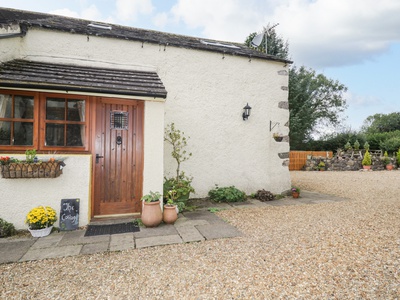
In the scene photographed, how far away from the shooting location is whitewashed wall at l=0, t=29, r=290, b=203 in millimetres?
5684

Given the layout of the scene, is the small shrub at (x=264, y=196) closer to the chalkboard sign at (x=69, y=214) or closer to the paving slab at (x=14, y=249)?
the chalkboard sign at (x=69, y=214)

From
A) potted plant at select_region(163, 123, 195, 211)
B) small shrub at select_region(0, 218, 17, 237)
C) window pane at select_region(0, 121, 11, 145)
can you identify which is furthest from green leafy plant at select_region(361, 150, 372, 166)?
window pane at select_region(0, 121, 11, 145)

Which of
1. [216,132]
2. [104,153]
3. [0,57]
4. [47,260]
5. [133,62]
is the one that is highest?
[133,62]

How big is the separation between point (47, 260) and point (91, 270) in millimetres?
803

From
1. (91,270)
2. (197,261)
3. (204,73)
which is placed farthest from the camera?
(204,73)

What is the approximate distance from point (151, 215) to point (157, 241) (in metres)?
0.69

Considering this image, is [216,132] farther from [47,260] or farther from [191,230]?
[47,260]

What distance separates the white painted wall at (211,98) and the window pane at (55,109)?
1486 millimetres

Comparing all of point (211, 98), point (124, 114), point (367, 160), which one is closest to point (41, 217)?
point (124, 114)

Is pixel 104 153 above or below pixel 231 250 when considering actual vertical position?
above

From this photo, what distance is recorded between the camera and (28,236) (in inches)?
154

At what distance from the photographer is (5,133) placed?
4234 millimetres

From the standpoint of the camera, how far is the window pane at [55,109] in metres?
4.46

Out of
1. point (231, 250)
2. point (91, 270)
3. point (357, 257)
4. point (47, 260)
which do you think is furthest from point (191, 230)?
point (357, 257)
